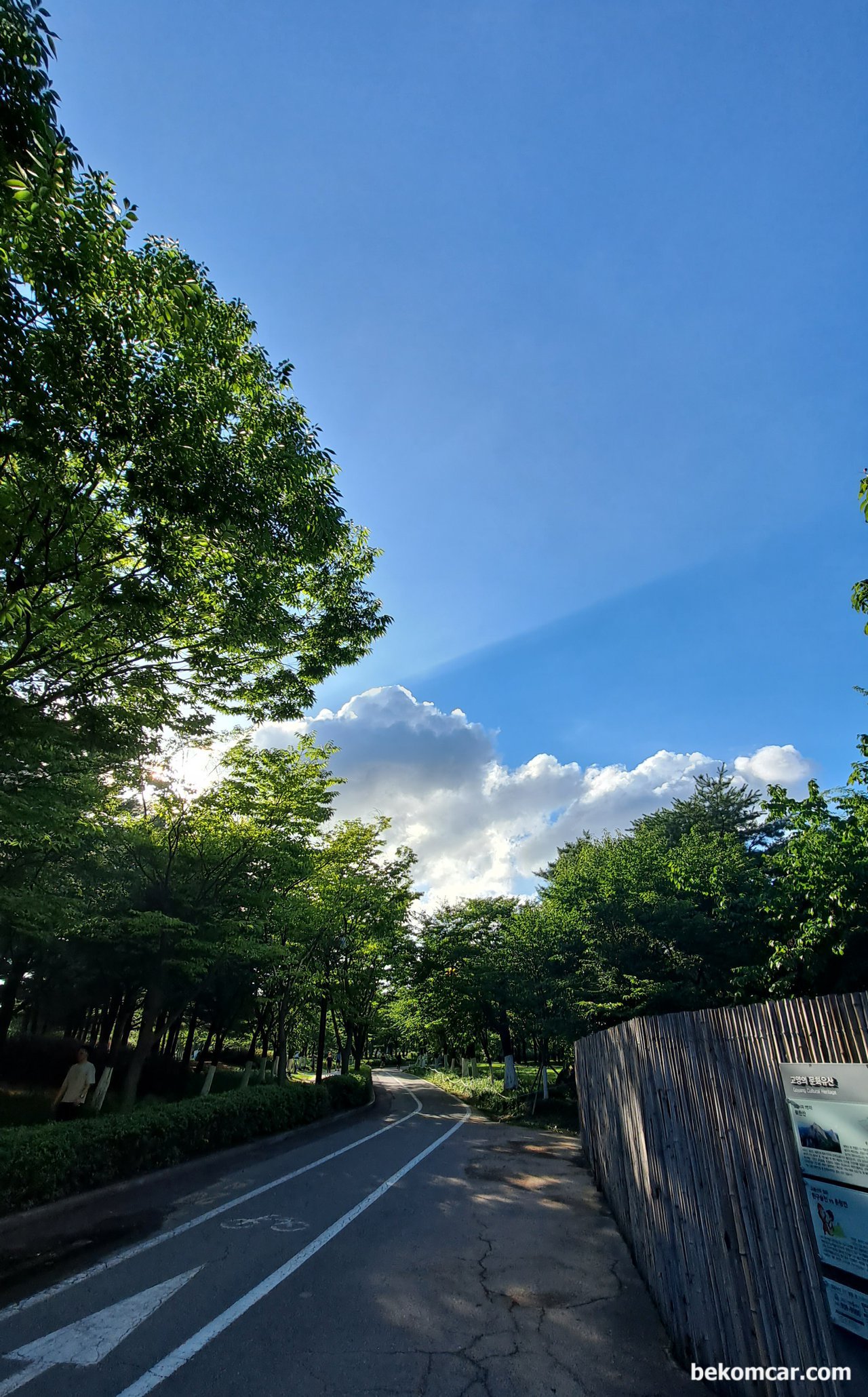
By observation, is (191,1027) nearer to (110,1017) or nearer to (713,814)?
(110,1017)

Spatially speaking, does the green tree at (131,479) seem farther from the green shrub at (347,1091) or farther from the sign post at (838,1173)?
the green shrub at (347,1091)

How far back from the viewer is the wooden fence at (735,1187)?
2713 mm

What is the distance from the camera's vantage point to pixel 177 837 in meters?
15.1

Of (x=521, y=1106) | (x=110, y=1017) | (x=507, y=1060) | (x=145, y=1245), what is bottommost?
(x=521, y=1106)

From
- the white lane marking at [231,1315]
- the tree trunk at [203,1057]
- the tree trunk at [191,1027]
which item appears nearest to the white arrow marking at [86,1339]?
the white lane marking at [231,1315]

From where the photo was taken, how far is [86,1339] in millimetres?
4176

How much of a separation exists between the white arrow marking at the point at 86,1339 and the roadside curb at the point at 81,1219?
131 cm

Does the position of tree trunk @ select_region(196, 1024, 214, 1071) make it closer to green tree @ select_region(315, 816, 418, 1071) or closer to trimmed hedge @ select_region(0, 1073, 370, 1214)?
green tree @ select_region(315, 816, 418, 1071)

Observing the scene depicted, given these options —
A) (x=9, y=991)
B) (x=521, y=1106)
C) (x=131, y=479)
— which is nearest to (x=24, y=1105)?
(x=9, y=991)

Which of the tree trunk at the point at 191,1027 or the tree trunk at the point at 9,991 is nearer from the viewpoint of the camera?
the tree trunk at the point at 9,991

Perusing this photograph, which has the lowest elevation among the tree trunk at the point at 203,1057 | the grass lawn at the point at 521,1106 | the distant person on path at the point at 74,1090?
the grass lawn at the point at 521,1106

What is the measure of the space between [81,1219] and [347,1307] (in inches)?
161

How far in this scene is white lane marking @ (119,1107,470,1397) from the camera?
371cm

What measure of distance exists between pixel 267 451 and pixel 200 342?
1.19 metres
